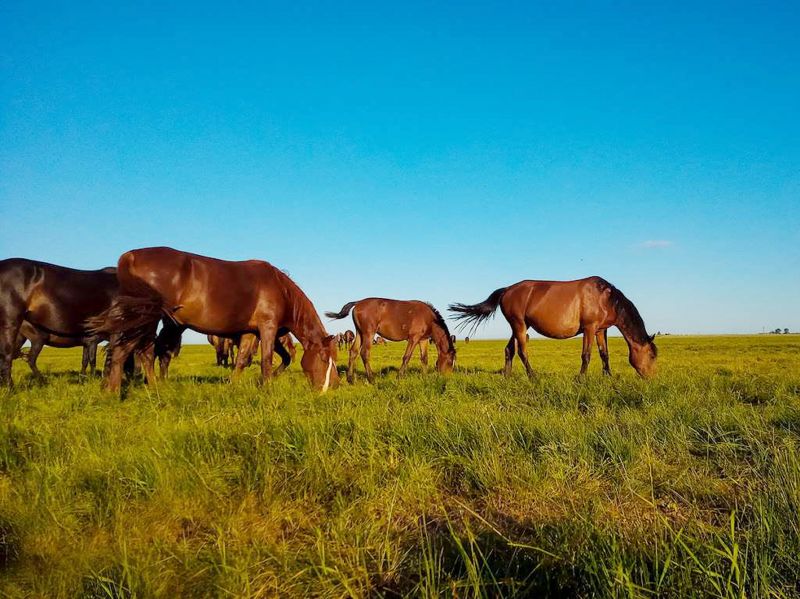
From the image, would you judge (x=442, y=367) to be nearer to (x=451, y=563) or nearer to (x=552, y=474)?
(x=552, y=474)

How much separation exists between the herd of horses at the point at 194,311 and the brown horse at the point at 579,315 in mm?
26

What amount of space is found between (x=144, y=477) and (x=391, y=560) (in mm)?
2054

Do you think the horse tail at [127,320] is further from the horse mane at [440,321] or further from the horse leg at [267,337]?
the horse mane at [440,321]

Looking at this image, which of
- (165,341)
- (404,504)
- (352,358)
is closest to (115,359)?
(165,341)

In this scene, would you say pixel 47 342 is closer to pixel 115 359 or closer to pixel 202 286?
pixel 115 359

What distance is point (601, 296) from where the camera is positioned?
12.3 metres

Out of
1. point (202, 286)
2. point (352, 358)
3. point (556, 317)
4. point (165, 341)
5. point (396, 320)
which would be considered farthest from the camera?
point (396, 320)

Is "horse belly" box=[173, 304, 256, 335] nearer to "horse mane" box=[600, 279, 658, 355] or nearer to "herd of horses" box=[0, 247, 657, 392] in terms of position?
"herd of horses" box=[0, 247, 657, 392]

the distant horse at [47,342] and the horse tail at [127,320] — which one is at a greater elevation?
the horse tail at [127,320]

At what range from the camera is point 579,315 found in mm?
12555

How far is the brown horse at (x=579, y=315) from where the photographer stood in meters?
11.7

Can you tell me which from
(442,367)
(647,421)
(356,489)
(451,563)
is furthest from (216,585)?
(442,367)

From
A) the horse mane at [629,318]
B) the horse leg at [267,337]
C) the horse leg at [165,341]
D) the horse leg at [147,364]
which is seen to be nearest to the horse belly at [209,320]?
the horse leg at [267,337]

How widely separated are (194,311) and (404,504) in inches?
261
